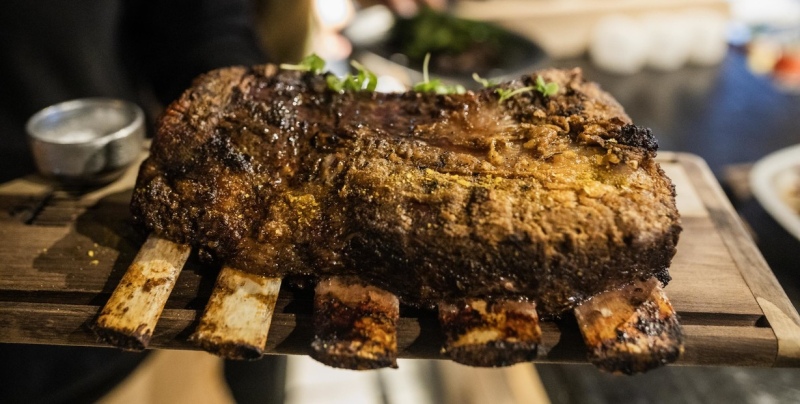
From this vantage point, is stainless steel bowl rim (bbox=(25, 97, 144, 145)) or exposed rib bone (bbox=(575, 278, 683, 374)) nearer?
exposed rib bone (bbox=(575, 278, 683, 374))

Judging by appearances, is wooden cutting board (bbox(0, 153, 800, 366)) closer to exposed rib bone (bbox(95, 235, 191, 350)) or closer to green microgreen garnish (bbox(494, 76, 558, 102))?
exposed rib bone (bbox(95, 235, 191, 350))

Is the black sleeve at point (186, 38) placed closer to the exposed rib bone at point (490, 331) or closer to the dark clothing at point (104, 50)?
the dark clothing at point (104, 50)

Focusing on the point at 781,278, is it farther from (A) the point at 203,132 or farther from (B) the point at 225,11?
(B) the point at 225,11

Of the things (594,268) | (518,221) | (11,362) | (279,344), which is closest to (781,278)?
(594,268)

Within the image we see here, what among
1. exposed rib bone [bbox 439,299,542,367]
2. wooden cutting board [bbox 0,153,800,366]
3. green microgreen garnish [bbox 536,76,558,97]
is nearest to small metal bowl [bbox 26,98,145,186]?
wooden cutting board [bbox 0,153,800,366]

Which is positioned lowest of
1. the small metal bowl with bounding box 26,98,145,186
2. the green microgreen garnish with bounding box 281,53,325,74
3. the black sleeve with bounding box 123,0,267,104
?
the small metal bowl with bounding box 26,98,145,186

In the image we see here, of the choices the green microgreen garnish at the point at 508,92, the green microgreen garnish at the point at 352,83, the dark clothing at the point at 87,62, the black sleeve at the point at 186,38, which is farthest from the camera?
the black sleeve at the point at 186,38

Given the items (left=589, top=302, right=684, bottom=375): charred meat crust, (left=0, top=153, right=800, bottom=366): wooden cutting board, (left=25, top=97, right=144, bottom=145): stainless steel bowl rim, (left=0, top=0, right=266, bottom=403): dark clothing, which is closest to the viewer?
(left=589, top=302, right=684, bottom=375): charred meat crust

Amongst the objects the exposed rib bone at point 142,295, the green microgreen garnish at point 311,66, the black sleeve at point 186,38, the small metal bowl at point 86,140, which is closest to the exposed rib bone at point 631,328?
the exposed rib bone at point 142,295
